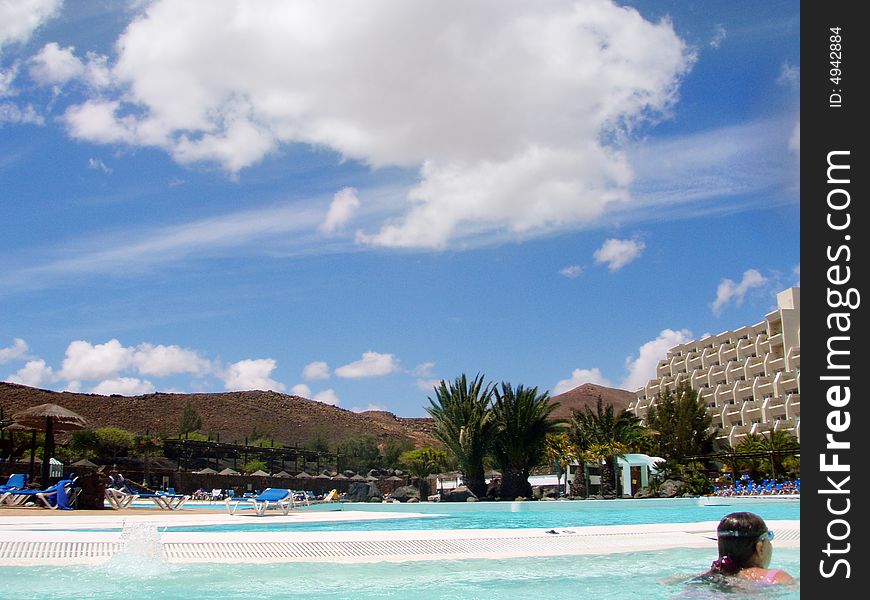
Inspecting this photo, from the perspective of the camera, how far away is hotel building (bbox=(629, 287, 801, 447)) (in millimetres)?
61875

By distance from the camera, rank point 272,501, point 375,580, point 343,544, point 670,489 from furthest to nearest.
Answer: point 670,489, point 272,501, point 343,544, point 375,580

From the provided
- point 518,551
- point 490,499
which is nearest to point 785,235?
point 518,551

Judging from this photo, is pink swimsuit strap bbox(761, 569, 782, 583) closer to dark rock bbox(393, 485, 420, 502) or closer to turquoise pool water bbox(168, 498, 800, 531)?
turquoise pool water bbox(168, 498, 800, 531)

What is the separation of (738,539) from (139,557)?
202 inches

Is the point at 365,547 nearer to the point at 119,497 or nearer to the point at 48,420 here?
the point at 119,497

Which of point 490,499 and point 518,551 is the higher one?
point 518,551

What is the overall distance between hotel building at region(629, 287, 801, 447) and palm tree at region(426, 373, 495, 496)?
119ft

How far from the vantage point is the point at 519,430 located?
1097 inches

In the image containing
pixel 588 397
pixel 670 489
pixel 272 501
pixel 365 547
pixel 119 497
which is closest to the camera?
pixel 365 547

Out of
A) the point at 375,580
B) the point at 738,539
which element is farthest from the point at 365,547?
the point at 738,539

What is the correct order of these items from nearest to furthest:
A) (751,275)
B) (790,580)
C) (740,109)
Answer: (790,580)
(740,109)
(751,275)
